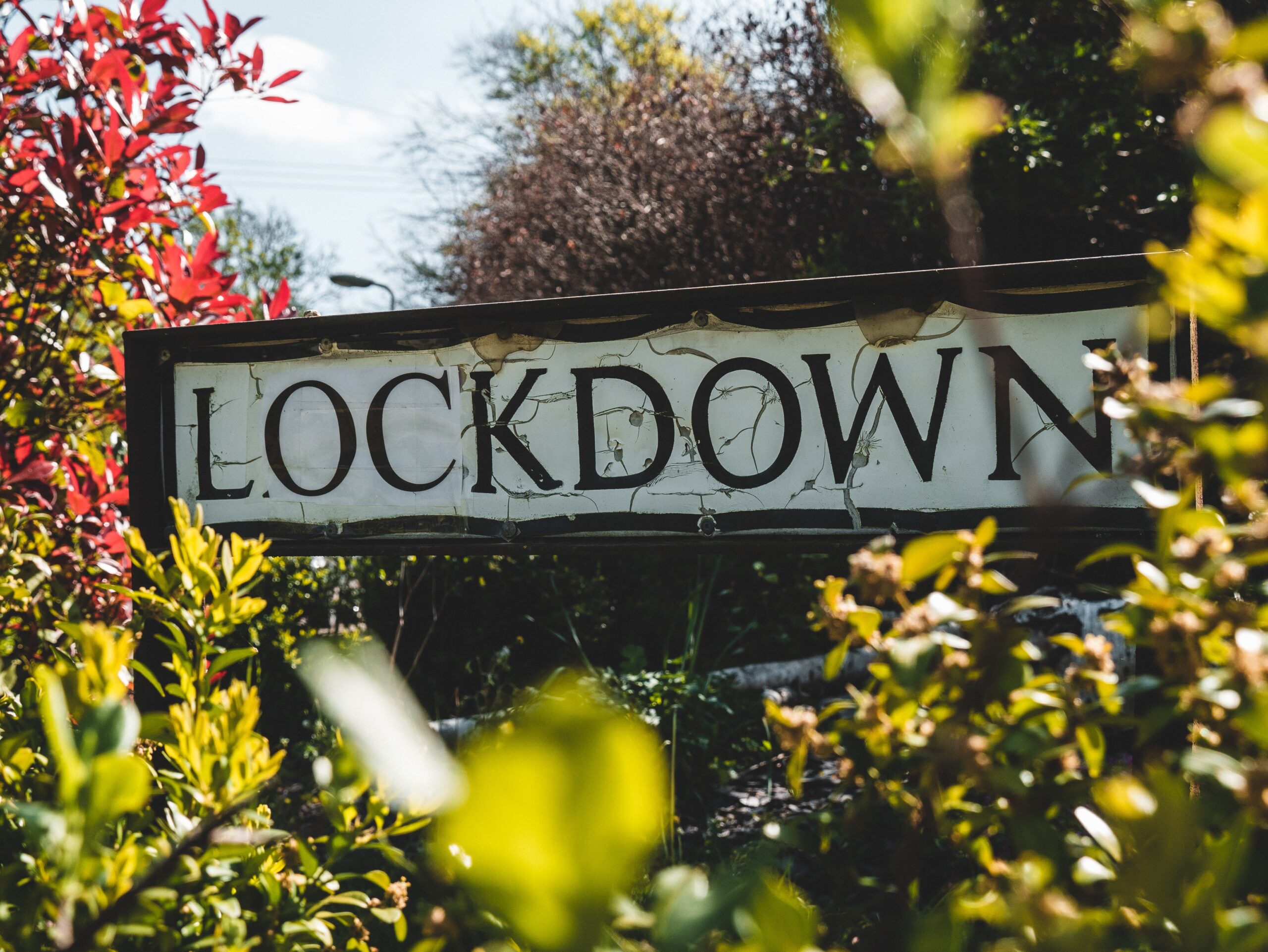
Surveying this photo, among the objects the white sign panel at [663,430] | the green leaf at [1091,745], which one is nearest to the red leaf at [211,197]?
the white sign panel at [663,430]

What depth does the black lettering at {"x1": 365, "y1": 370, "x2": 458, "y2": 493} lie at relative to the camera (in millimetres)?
1647

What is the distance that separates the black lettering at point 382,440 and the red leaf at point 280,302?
62 centimetres

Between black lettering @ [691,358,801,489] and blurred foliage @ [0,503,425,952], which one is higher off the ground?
black lettering @ [691,358,801,489]

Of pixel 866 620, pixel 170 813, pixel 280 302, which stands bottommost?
pixel 170 813

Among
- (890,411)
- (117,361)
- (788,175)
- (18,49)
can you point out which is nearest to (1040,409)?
(890,411)

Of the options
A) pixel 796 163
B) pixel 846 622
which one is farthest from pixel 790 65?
pixel 846 622

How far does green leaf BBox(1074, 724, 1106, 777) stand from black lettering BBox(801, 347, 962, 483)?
2.36 feet

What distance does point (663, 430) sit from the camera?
1.55m

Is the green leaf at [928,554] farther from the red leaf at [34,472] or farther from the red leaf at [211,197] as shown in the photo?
the red leaf at [211,197]

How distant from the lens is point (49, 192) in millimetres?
1796

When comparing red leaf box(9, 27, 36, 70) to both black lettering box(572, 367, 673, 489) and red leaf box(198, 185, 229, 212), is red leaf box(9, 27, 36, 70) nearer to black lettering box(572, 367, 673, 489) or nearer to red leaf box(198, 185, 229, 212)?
red leaf box(198, 185, 229, 212)

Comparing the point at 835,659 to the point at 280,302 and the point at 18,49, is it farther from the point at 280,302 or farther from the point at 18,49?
the point at 18,49

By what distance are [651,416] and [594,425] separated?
11cm

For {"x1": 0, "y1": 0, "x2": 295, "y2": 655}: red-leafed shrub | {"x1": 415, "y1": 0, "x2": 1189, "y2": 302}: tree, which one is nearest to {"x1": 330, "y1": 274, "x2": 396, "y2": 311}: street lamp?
{"x1": 415, "y1": 0, "x2": 1189, "y2": 302}: tree
